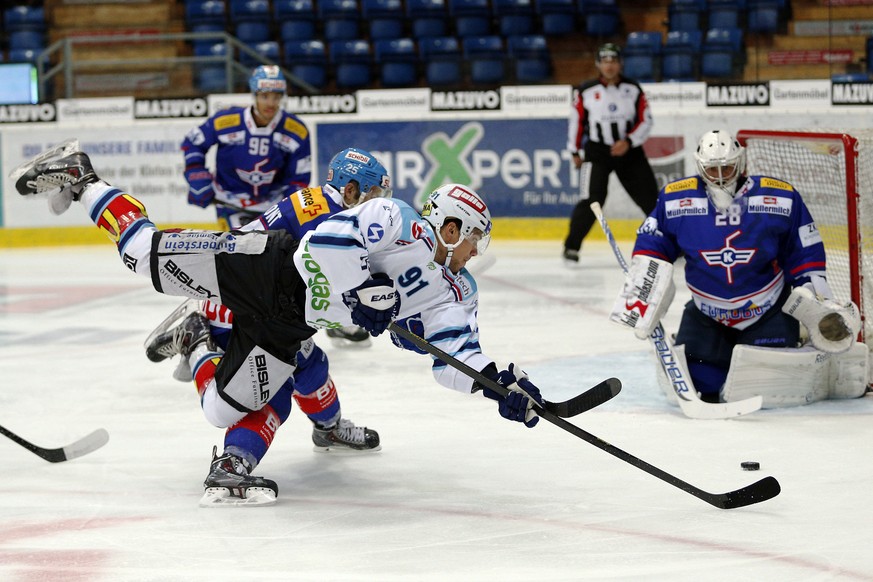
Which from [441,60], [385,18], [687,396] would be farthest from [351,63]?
[687,396]

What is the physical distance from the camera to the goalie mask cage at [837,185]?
15.1 ft

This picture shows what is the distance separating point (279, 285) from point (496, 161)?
7.14m

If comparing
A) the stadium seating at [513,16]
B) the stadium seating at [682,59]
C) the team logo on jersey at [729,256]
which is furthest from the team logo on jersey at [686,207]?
the stadium seating at [513,16]

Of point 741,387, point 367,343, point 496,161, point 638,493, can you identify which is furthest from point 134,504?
point 496,161

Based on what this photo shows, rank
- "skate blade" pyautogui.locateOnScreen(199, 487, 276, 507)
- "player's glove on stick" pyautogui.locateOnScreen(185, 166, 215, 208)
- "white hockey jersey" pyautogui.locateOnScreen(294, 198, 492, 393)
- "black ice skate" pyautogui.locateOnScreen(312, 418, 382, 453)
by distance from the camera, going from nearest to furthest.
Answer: "white hockey jersey" pyautogui.locateOnScreen(294, 198, 492, 393) < "skate blade" pyautogui.locateOnScreen(199, 487, 276, 507) < "black ice skate" pyautogui.locateOnScreen(312, 418, 382, 453) < "player's glove on stick" pyautogui.locateOnScreen(185, 166, 215, 208)

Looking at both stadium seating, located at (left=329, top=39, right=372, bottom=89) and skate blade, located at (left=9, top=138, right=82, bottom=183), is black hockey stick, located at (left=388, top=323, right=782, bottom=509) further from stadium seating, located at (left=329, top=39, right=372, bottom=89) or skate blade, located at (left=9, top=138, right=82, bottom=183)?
stadium seating, located at (left=329, top=39, right=372, bottom=89)

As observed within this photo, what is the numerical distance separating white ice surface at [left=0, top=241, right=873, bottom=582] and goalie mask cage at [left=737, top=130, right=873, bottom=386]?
→ 59 centimetres

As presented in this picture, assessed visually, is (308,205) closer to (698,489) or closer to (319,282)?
(319,282)

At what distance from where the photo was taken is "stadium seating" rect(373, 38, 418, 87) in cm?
1129

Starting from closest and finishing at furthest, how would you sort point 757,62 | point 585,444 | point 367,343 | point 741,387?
point 585,444 < point 741,387 < point 367,343 < point 757,62

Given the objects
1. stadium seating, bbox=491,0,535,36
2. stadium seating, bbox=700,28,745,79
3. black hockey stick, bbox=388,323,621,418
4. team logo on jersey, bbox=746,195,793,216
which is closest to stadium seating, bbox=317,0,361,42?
stadium seating, bbox=491,0,535,36

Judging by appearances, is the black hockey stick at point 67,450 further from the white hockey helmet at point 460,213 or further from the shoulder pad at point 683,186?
the shoulder pad at point 683,186

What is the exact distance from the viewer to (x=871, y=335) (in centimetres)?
472

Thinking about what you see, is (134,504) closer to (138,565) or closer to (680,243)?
(138,565)
